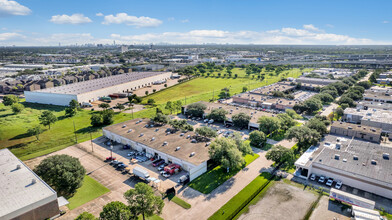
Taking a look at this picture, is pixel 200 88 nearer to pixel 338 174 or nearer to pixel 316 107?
pixel 316 107

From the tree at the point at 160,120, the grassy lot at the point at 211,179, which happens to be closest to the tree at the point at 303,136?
the grassy lot at the point at 211,179

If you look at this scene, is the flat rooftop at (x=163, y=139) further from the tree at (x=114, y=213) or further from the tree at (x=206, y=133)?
the tree at (x=114, y=213)

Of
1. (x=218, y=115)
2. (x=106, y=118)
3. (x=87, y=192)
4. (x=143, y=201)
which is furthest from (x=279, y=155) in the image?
(x=106, y=118)

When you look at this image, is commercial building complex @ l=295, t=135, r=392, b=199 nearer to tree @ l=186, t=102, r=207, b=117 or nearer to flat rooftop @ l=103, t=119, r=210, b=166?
flat rooftop @ l=103, t=119, r=210, b=166

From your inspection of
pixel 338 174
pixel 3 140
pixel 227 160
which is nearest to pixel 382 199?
pixel 338 174

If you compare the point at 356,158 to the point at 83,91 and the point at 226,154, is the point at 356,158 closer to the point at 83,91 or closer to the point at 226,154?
the point at 226,154
